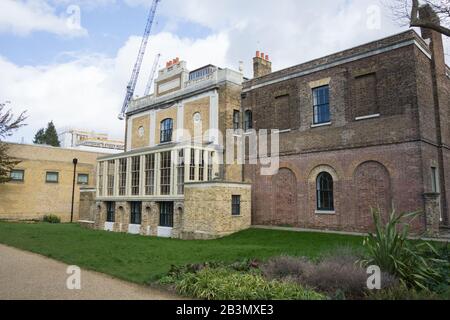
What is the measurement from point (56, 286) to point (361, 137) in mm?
15196

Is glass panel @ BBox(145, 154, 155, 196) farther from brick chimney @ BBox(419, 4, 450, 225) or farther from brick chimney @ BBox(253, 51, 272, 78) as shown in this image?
brick chimney @ BBox(419, 4, 450, 225)

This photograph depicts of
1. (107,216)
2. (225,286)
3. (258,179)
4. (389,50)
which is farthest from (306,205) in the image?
(107,216)

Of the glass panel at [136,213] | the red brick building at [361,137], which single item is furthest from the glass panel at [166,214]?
the red brick building at [361,137]

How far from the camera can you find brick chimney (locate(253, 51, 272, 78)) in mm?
26000

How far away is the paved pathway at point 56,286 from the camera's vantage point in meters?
7.09

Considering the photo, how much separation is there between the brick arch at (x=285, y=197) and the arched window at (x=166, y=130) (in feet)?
32.8

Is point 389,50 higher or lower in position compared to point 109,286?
higher

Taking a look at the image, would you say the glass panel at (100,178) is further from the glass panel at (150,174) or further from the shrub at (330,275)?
the shrub at (330,275)

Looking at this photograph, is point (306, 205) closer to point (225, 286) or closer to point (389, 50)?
point (389, 50)

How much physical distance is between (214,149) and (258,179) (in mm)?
3338

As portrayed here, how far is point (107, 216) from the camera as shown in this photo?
2659 centimetres

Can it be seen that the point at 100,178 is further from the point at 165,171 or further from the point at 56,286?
the point at 56,286

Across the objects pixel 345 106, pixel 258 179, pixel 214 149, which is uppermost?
pixel 345 106
